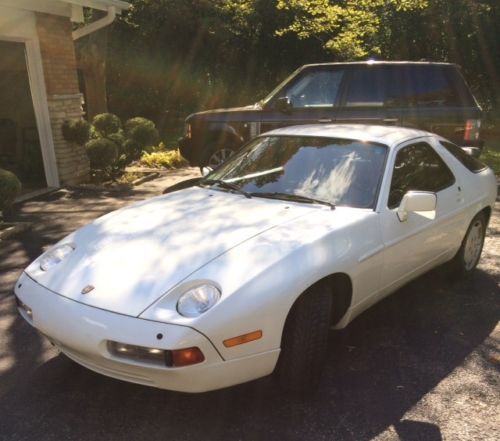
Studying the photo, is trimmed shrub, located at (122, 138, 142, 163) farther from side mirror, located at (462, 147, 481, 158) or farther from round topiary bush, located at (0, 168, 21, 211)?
side mirror, located at (462, 147, 481, 158)

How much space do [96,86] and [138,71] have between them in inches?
207

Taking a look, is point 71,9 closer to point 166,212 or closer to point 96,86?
point 96,86

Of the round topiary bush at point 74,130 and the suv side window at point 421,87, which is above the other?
the suv side window at point 421,87

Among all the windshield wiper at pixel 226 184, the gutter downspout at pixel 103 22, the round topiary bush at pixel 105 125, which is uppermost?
the gutter downspout at pixel 103 22

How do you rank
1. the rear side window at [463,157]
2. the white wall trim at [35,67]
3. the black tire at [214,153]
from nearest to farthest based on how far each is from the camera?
the rear side window at [463,157]
the white wall trim at [35,67]
the black tire at [214,153]

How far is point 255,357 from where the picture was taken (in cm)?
256

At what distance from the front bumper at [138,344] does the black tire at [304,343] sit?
5.9 inches

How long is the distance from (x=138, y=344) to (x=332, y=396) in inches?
47.6

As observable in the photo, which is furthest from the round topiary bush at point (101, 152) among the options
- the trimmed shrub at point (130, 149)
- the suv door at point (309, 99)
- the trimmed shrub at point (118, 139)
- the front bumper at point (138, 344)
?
the front bumper at point (138, 344)

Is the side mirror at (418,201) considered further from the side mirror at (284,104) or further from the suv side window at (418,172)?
the side mirror at (284,104)

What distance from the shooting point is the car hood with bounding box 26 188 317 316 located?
266cm

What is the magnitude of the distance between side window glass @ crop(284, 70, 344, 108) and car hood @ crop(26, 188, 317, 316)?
455 centimetres

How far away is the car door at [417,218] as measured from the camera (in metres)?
3.45

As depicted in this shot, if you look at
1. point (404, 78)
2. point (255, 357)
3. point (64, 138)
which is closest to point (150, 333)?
point (255, 357)
